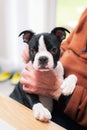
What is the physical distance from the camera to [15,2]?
4.91 ft

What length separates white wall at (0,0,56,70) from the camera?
1.43m

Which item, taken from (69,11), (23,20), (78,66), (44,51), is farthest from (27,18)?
(44,51)

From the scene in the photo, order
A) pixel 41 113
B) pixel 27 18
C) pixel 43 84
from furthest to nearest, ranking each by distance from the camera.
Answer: pixel 27 18
pixel 43 84
pixel 41 113

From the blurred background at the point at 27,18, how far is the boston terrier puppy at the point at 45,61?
0.58 metres

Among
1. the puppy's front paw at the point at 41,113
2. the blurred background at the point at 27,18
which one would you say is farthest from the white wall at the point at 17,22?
the puppy's front paw at the point at 41,113

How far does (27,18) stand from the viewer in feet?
4.89

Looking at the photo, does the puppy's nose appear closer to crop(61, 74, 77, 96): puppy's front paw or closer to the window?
crop(61, 74, 77, 96): puppy's front paw

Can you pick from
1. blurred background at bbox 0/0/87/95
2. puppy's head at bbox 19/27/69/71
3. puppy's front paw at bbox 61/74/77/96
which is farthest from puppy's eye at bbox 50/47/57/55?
Result: blurred background at bbox 0/0/87/95

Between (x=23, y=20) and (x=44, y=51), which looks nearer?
(x=44, y=51)

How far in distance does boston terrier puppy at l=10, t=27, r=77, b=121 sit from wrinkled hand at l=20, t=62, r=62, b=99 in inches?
0.6

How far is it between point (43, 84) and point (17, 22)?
0.72 metres

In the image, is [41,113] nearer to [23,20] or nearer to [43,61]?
[43,61]

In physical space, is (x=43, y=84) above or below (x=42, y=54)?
below

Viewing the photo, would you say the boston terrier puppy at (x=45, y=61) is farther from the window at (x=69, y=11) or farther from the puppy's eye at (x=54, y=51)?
the window at (x=69, y=11)
